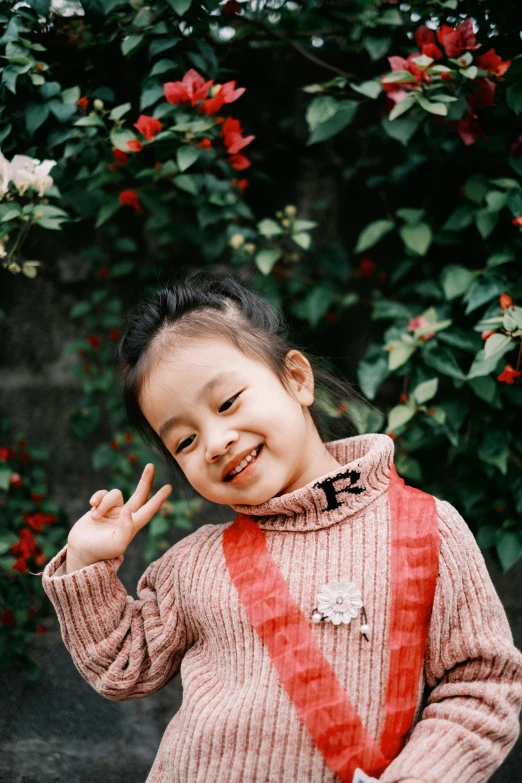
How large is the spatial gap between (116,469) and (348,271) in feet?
2.95

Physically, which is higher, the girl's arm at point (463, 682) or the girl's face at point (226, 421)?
the girl's face at point (226, 421)

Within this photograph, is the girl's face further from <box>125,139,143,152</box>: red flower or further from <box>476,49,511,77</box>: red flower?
<box>476,49,511,77</box>: red flower

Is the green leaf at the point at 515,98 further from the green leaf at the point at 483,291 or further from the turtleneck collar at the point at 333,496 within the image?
the turtleneck collar at the point at 333,496

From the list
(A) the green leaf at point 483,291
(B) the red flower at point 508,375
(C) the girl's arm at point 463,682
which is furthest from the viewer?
(A) the green leaf at point 483,291

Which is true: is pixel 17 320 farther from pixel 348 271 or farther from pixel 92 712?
pixel 92 712

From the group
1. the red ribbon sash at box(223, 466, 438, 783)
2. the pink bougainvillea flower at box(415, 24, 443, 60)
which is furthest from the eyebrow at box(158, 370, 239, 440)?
the pink bougainvillea flower at box(415, 24, 443, 60)

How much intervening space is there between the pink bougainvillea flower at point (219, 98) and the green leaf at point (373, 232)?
48 centimetres

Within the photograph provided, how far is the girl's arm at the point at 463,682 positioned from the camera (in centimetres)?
103

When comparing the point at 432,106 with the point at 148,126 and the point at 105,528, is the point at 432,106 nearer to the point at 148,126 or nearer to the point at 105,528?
the point at 148,126

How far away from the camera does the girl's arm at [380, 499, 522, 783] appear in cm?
103

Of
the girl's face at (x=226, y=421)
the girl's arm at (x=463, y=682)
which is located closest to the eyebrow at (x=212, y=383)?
the girl's face at (x=226, y=421)

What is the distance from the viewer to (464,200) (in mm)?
1697

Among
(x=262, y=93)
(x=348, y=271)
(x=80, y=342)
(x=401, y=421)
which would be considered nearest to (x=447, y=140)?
(x=348, y=271)

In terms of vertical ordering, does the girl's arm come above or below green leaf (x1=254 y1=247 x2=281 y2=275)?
below
